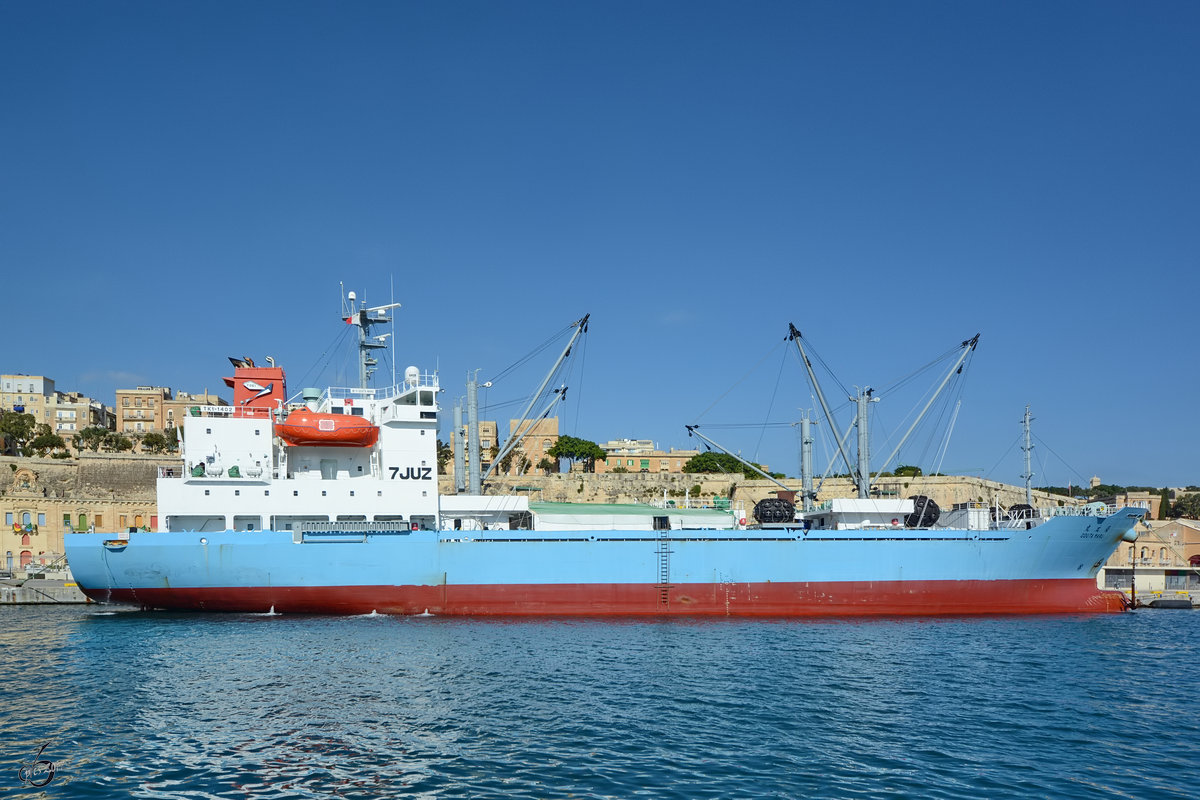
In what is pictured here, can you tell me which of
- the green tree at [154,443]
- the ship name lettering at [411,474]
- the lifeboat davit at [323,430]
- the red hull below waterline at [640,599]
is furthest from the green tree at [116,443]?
the ship name lettering at [411,474]

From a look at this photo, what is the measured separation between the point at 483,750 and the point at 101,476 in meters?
62.7

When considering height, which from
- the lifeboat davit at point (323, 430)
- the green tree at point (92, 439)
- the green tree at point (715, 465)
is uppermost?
the green tree at point (92, 439)

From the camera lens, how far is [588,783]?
11906 mm

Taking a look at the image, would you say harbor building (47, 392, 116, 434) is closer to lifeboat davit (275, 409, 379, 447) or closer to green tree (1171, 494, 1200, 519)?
lifeboat davit (275, 409, 379, 447)

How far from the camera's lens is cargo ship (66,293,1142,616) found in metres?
27.9

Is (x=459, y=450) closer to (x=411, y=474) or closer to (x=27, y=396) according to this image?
(x=411, y=474)

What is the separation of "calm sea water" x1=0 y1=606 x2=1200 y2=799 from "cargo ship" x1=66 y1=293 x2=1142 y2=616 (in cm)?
298

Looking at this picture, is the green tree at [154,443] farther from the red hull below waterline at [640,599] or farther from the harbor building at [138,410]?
the red hull below waterline at [640,599]

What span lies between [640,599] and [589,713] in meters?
14.0

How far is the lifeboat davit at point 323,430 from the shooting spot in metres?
29.5

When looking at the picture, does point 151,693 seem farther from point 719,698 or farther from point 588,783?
point 719,698

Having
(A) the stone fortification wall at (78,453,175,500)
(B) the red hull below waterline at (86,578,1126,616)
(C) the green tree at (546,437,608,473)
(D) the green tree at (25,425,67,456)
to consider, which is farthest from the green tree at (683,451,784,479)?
(D) the green tree at (25,425,67,456)

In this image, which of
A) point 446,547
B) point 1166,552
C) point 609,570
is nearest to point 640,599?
point 609,570

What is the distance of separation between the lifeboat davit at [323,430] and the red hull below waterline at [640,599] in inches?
203
